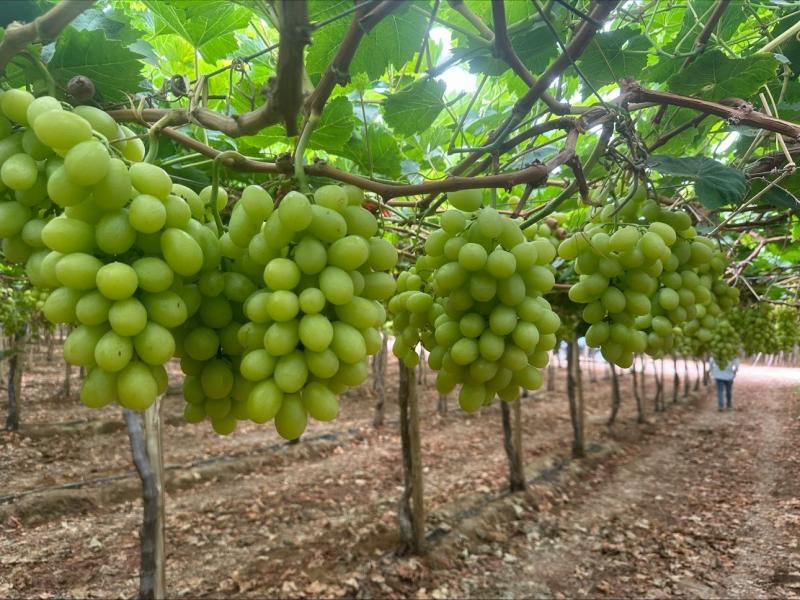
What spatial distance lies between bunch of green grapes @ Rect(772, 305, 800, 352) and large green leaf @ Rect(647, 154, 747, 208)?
219 inches

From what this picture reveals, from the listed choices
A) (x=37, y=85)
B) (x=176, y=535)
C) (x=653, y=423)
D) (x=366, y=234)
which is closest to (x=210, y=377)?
(x=366, y=234)

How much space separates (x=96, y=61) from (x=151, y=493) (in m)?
3.43

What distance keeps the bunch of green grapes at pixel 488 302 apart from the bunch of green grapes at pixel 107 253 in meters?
0.52

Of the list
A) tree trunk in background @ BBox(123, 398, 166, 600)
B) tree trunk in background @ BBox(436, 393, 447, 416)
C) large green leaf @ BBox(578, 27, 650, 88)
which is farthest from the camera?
tree trunk in background @ BBox(436, 393, 447, 416)

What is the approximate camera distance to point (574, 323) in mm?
4738

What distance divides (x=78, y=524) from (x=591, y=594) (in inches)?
213

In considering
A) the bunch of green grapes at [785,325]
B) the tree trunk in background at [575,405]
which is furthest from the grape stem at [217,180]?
the tree trunk in background at [575,405]

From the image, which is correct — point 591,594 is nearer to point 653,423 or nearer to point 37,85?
point 37,85

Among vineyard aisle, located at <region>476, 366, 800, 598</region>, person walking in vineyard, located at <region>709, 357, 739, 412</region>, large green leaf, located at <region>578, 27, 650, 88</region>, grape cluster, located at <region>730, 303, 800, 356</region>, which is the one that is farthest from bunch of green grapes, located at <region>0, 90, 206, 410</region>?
person walking in vineyard, located at <region>709, 357, 739, 412</region>

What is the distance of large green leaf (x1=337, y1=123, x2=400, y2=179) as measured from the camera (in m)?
1.54

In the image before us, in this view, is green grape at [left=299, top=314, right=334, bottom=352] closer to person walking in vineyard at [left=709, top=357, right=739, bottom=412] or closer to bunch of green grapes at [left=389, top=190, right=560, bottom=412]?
bunch of green grapes at [left=389, top=190, right=560, bottom=412]

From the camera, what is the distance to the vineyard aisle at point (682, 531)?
16.0 ft

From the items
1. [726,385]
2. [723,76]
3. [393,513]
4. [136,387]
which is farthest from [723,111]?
[726,385]

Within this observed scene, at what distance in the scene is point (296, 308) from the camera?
722mm
